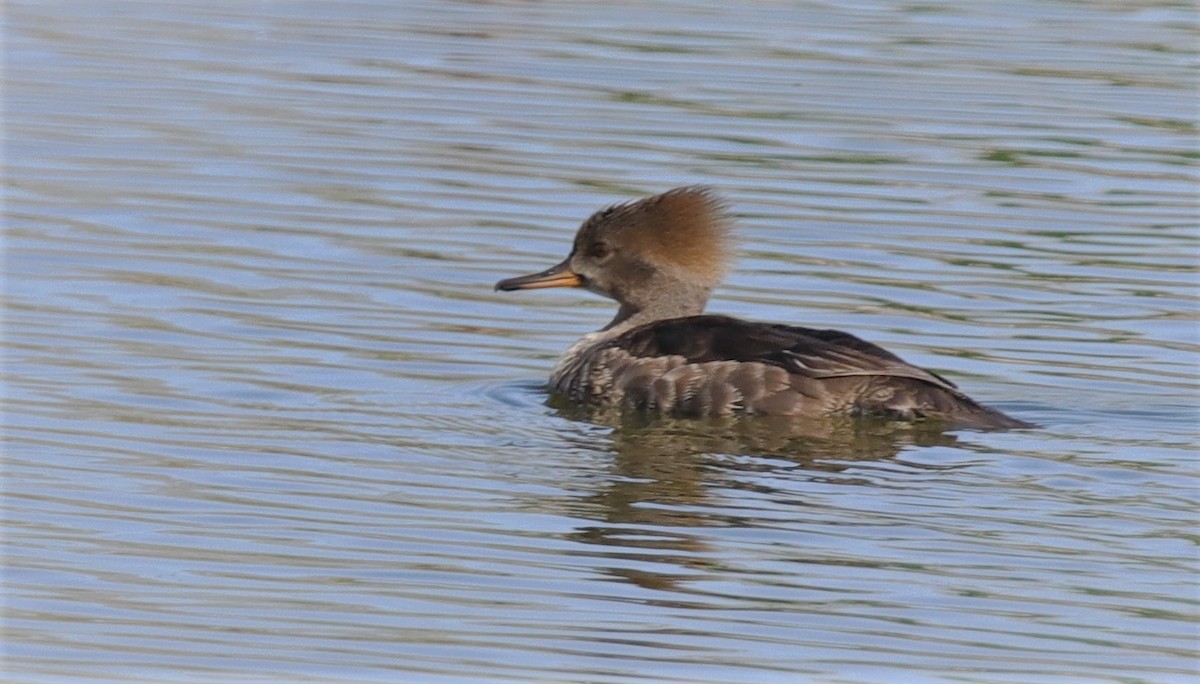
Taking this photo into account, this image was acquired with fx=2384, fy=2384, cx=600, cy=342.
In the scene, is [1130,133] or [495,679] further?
[1130,133]

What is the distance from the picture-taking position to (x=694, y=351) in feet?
30.8

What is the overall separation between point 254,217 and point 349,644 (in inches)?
246

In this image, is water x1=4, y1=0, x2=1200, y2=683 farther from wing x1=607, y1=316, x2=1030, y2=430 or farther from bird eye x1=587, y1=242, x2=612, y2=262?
bird eye x1=587, y1=242, x2=612, y2=262

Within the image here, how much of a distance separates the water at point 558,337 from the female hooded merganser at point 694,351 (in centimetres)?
21

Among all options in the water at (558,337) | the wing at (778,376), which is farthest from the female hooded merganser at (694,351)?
the water at (558,337)

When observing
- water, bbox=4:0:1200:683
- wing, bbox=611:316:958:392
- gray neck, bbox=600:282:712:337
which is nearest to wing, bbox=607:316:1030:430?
wing, bbox=611:316:958:392

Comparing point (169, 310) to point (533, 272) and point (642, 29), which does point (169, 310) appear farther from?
A: point (642, 29)

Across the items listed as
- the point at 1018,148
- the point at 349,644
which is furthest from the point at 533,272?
the point at 349,644

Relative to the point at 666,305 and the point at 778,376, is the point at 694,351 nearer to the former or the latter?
the point at 778,376

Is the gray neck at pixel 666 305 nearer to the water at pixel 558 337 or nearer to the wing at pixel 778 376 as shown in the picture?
the water at pixel 558 337

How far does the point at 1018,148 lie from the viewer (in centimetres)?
1396

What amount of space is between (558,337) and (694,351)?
138 cm

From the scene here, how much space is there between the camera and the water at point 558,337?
6387mm

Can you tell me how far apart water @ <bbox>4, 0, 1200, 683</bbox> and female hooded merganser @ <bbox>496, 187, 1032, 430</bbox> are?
0.21 m
